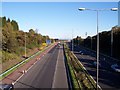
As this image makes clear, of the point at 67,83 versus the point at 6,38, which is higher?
the point at 6,38

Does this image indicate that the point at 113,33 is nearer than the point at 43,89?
No

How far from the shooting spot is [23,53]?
6712 cm

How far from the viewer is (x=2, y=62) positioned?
149 ft

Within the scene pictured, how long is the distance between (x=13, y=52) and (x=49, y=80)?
29.9 m

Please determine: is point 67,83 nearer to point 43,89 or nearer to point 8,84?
point 43,89

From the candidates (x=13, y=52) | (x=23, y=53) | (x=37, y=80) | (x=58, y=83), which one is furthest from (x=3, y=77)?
(x=23, y=53)

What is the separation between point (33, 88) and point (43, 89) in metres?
1.11

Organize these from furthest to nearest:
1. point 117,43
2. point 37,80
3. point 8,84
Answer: point 117,43 < point 37,80 < point 8,84

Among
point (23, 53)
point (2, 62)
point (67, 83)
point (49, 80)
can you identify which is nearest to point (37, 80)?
point (49, 80)

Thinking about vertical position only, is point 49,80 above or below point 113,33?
below

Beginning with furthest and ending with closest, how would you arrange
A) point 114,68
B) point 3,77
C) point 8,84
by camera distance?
point 114,68, point 3,77, point 8,84

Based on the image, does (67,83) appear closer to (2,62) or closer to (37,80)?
(37,80)

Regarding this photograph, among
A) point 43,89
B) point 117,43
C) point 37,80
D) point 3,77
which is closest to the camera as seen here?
point 43,89

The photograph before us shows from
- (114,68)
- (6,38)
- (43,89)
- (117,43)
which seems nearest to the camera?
(43,89)
